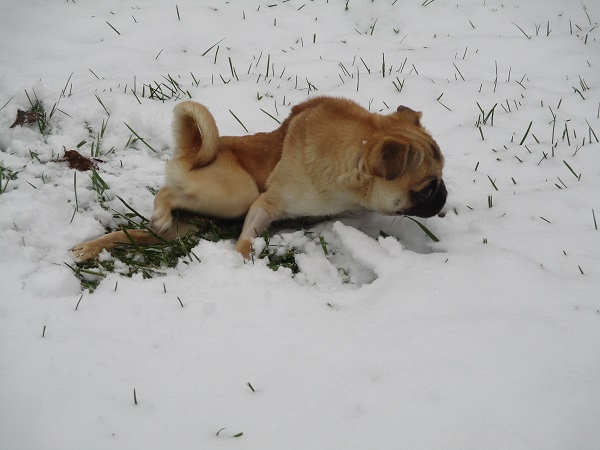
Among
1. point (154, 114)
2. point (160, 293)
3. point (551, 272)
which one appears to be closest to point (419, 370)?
point (551, 272)

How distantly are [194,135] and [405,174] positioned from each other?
1.59 m

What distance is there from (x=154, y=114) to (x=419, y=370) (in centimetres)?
364

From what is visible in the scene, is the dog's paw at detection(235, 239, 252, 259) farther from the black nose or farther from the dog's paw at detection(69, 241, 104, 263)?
the black nose

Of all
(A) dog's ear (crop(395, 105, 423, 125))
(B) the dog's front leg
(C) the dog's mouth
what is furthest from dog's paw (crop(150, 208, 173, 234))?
(A) dog's ear (crop(395, 105, 423, 125))

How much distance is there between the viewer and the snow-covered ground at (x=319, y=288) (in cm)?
203

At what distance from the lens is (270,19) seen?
22.6 ft

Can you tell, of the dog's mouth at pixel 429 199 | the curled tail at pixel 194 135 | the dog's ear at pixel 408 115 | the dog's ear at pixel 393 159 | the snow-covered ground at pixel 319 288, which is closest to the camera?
the snow-covered ground at pixel 319 288

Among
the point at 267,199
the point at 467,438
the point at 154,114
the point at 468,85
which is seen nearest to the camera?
the point at 467,438

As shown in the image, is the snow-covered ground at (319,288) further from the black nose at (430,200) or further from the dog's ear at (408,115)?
the dog's ear at (408,115)

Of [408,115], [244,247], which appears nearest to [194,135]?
[244,247]

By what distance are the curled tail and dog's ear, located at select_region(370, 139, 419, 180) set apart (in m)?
1.15

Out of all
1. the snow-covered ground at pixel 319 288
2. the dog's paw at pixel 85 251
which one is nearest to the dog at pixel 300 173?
the dog's paw at pixel 85 251

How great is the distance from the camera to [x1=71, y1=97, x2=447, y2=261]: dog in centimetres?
339

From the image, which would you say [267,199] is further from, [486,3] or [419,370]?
[486,3]
